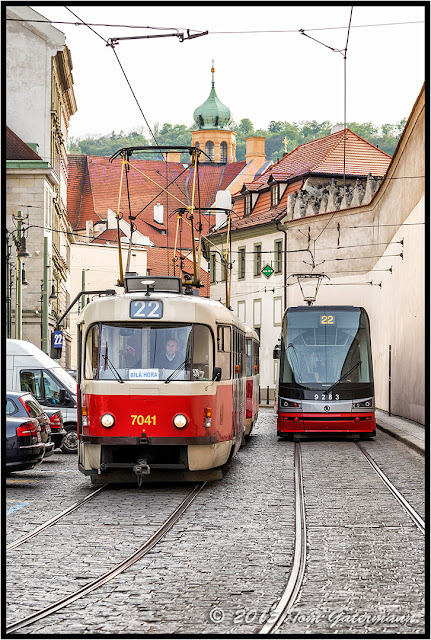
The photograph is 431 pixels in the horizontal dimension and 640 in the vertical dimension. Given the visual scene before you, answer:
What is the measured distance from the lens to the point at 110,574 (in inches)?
395

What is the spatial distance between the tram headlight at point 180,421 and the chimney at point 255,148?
85.1 metres

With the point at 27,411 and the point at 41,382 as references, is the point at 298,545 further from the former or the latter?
the point at 41,382

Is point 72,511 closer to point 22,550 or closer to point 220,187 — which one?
point 22,550

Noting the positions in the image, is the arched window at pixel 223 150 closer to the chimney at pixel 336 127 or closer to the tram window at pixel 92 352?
the chimney at pixel 336 127

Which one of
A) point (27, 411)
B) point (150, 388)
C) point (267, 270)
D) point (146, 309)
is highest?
point (267, 270)

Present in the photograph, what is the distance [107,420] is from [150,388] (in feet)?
2.43

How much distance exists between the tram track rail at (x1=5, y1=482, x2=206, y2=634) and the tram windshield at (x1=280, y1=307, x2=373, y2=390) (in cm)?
1212

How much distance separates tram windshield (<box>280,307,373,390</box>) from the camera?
27359mm

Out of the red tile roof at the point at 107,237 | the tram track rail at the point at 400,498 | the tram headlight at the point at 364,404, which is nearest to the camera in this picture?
the tram track rail at the point at 400,498

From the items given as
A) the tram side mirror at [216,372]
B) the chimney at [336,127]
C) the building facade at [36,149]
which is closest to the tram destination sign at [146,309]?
the tram side mirror at [216,372]

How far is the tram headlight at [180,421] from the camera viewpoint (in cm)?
1628

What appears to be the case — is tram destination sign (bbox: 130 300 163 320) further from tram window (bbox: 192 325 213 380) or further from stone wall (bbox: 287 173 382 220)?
stone wall (bbox: 287 173 382 220)

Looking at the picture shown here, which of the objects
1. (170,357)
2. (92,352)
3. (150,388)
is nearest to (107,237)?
(92,352)

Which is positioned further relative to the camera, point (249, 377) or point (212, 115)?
point (212, 115)
